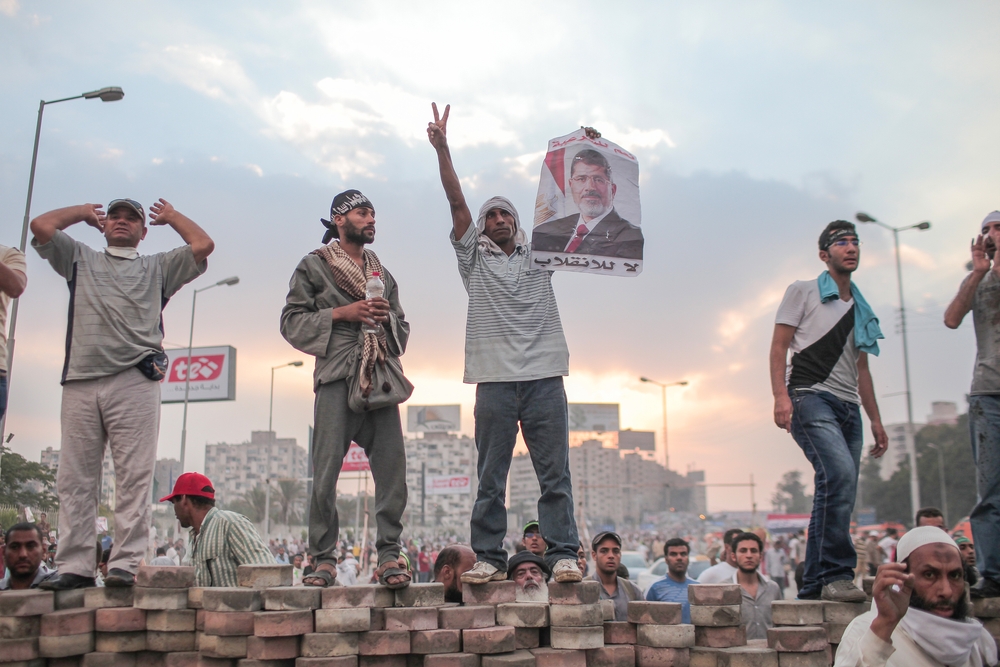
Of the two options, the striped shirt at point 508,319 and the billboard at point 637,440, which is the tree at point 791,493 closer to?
the billboard at point 637,440

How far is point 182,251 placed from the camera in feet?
17.3

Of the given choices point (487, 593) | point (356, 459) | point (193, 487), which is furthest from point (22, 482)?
point (356, 459)

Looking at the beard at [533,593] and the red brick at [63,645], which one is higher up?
the beard at [533,593]

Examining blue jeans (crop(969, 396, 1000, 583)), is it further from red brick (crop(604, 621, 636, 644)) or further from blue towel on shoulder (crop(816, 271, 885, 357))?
red brick (crop(604, 621, 636, 644))

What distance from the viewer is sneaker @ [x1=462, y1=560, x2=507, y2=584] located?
4570mm

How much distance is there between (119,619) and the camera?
15.2ft

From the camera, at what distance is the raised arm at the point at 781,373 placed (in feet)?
16.4

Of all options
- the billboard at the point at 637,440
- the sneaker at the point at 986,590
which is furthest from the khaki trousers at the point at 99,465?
the billboard at the point at 637,440

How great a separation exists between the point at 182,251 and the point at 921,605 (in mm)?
4459

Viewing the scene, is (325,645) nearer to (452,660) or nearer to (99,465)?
(452,660)

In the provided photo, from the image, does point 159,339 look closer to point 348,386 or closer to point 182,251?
point 182,251

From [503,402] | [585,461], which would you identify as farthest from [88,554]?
[585,461]

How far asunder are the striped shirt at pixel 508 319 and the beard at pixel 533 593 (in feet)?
3.85

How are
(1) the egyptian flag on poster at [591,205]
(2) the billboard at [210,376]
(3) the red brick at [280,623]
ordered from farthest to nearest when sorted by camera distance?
(2) the billboard at [210,376]
(1) the egyptian flag on poster at [591,205]
(3) the red brick at [280,623]
